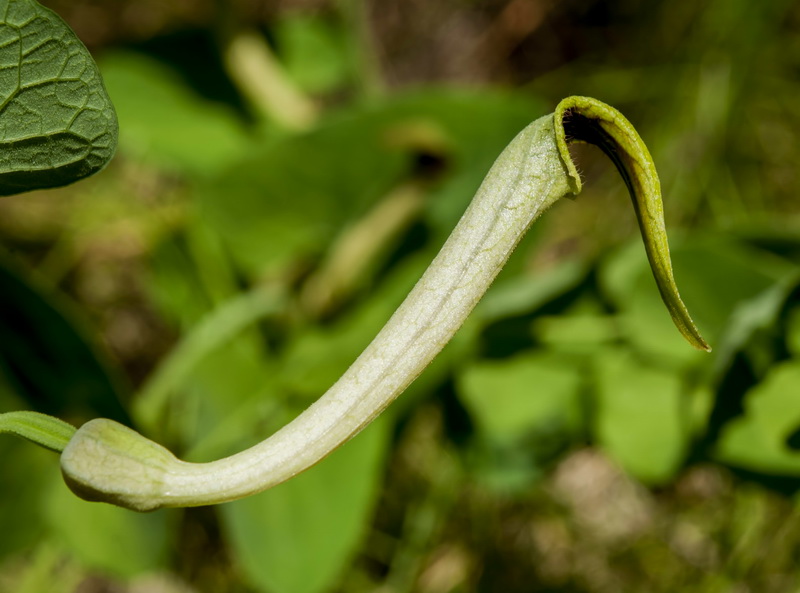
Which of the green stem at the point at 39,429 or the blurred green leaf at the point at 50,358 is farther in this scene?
the blurred green leaf at the point at 50,358

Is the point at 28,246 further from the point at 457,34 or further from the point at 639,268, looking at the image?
the point at 639,268

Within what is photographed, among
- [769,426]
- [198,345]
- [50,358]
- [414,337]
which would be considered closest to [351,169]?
[198,345]

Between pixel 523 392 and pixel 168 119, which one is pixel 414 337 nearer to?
pixel 523 392

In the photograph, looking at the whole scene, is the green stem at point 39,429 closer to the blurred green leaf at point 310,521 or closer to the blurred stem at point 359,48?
the blurred green leaf at point 310,521

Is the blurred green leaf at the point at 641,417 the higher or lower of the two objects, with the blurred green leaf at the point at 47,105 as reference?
lower

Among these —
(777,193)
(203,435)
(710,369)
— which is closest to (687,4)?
(777,193)

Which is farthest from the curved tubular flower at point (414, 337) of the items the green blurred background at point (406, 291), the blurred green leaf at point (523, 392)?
the blurred green leaf at point (523, 392)

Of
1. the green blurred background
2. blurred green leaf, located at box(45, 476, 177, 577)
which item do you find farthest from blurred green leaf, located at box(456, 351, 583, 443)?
blurred green leaf, located at box(45, 476, 177, 577)

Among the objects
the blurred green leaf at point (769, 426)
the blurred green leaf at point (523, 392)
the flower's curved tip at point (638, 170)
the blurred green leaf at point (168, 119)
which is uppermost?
the flower's curved tip at point (638, 170)
